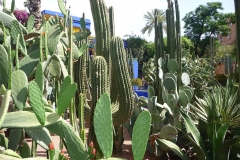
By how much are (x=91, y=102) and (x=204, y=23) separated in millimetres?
36641

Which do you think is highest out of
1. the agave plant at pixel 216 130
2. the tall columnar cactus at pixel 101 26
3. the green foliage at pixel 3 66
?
the tall columnar cactus at pixel 101 26

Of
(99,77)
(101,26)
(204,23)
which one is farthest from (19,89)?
(204,23)

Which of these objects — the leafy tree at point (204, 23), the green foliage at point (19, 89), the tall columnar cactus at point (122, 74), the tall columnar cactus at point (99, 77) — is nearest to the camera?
the green foliage at point (19, 89)

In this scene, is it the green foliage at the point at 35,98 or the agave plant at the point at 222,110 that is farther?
the agave plant at the point at 222,110

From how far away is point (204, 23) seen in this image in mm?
37906

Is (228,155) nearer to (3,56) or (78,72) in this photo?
(78,72)

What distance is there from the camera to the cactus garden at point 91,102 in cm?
105

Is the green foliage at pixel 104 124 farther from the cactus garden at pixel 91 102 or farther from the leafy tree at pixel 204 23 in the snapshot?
the leafy tree at pixel 204 23

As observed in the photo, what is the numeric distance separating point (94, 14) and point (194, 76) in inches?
205

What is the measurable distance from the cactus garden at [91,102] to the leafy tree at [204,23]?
31268 millimetres

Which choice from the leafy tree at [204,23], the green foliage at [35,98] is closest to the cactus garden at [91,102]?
the green foliage at [35,98]

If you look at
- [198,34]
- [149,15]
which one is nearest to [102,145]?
[198,34]

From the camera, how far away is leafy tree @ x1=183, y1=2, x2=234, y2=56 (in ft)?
119

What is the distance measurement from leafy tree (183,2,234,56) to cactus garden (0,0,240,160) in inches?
1231
